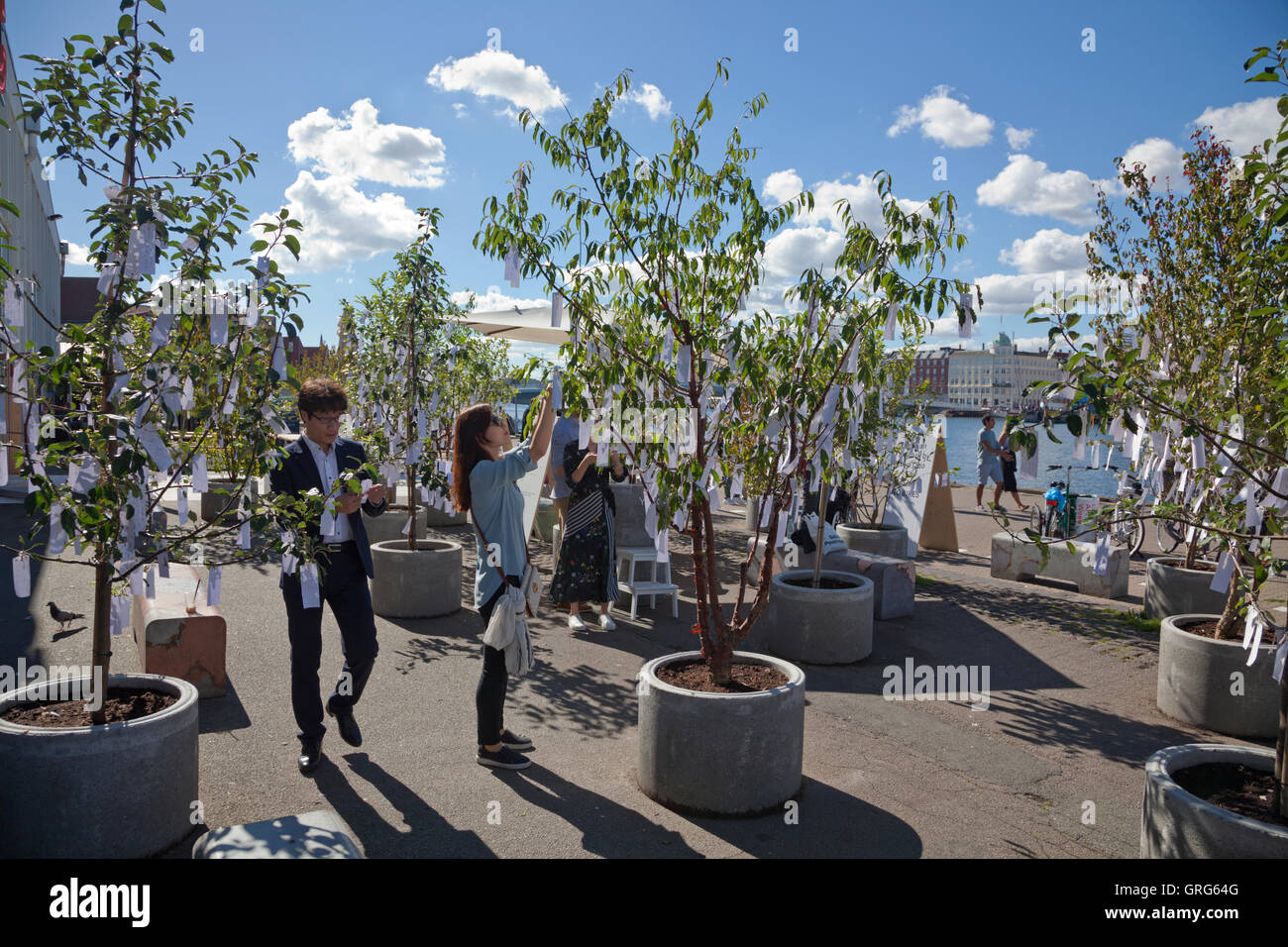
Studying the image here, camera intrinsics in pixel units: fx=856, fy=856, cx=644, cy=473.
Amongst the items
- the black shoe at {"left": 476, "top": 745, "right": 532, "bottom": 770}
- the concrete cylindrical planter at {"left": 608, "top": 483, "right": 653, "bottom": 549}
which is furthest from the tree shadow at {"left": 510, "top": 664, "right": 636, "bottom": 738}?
the concrete cylindrical planter at {"left": 608, "top": 483, "right": 653, "bottom": 549}

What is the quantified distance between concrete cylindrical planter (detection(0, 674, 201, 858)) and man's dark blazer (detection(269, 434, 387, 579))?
111 cm

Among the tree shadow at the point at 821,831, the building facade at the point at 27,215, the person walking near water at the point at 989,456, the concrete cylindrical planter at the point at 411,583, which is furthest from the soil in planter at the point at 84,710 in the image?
the person walking near water at the point at 989,456

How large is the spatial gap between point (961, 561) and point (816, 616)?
19.0 feet

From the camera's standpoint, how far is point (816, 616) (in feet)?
21.4

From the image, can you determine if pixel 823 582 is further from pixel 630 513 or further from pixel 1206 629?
pixel 630 513

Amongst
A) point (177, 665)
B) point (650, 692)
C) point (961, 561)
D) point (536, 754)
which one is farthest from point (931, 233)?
point (961, 561)

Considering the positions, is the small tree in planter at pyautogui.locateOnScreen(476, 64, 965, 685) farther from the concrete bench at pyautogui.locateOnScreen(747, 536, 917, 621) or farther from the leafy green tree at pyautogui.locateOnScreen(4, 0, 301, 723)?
the concrete bench at pyautogui.locateOnScreen(747, 536, 917, 621)

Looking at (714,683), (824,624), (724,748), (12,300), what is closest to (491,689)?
(714,683)

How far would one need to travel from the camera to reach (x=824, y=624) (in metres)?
6.51
